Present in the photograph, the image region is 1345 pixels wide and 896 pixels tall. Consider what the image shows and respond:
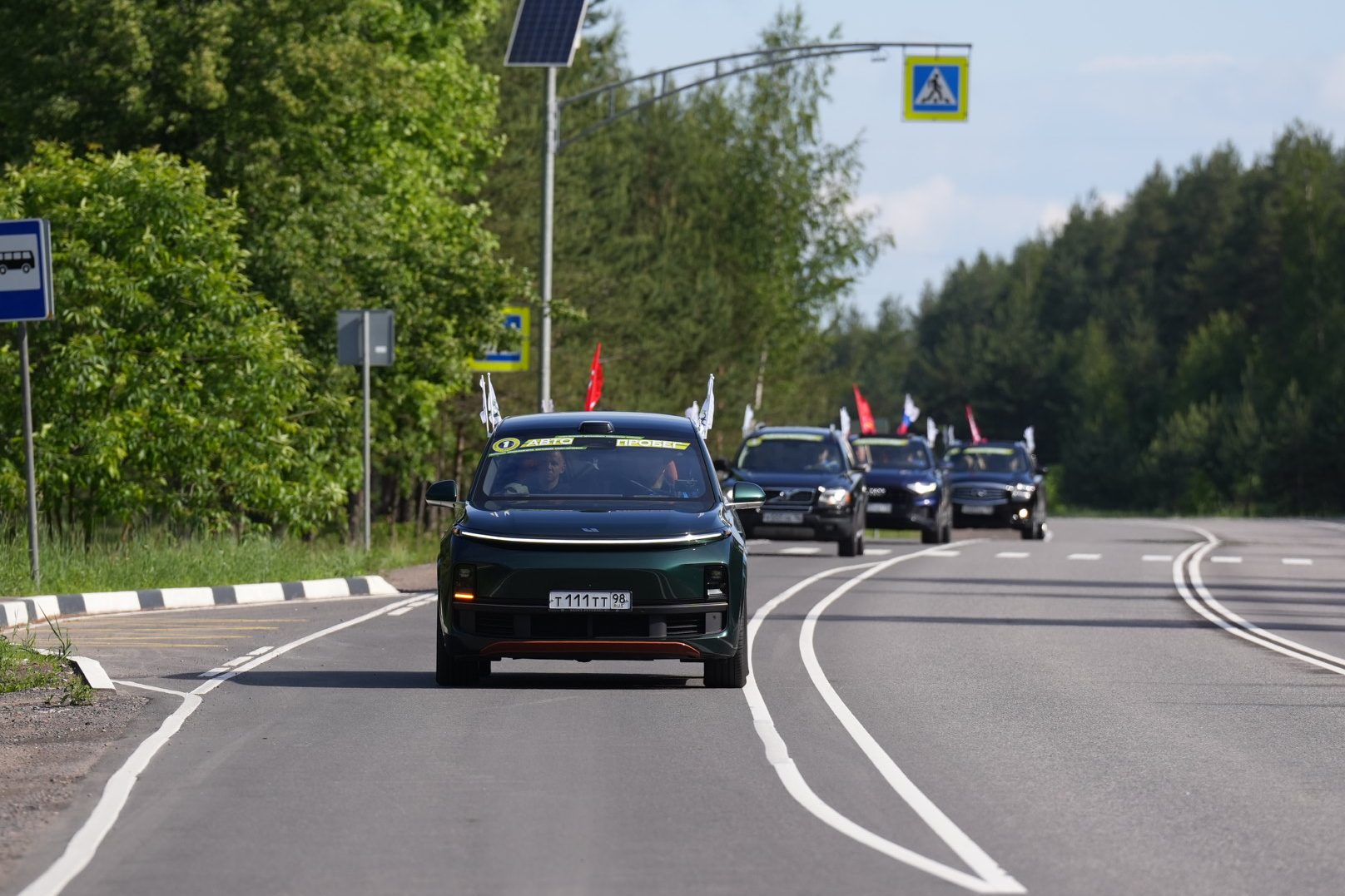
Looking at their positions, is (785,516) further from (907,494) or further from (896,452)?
(896,452)

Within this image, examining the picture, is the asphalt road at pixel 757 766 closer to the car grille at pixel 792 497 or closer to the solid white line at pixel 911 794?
the solid white line at pixel 911 794

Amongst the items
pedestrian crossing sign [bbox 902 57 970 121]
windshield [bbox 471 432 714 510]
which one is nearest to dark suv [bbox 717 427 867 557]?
pedestrian crossing sign [bbox 902 57 970 121]

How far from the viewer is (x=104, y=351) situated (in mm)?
27781

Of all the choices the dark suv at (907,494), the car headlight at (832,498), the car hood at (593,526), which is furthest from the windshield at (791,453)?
the car hood at (593,526)

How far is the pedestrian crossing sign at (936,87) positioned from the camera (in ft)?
99.0

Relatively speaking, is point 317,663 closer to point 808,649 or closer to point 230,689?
point 230,689

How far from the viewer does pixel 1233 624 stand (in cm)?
2102

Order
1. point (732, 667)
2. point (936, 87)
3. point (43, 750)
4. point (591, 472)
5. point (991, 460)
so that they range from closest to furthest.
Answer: point (43, 750) < point (732, 667) < point (591, 472) < point (936, 87) < point (991, 460)

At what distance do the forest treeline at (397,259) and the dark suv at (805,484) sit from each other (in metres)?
4.06

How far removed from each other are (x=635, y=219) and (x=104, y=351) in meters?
49.9

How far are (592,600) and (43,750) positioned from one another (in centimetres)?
342

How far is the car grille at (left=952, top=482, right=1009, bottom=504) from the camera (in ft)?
144

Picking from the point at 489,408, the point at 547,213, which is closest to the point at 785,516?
the point at 547,213

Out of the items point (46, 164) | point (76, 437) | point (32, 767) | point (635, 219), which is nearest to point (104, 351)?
point (76, 437)
